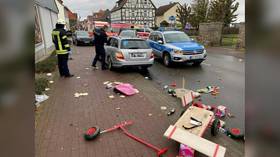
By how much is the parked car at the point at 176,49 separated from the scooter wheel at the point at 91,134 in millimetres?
7713

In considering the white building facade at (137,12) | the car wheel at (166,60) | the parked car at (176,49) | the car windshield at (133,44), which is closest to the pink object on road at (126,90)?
the car windshield at (133,44)

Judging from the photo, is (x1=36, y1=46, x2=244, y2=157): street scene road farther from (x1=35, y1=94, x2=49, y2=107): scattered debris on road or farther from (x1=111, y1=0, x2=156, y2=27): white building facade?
(x1=111, y1=0, x2=156, y2=27): white building facade

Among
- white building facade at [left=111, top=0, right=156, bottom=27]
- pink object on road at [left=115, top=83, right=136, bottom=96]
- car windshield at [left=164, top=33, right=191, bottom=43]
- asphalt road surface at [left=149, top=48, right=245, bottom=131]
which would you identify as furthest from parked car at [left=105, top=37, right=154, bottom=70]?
white building facade at [left=111, top=0, right=156, bottom=27]

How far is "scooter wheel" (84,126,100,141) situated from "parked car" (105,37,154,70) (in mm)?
5568

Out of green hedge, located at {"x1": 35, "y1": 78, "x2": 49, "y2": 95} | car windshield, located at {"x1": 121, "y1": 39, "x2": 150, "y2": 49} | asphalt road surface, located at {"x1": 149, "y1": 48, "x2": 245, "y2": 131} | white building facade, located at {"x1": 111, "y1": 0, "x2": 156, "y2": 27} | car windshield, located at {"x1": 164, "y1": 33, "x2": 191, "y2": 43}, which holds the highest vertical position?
white building facade, located at {"x1": 111, "y1": 0, "x2": 156, "y2": 27}

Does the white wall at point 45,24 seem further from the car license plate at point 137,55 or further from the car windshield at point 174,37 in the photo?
the car windshield at point 174,37

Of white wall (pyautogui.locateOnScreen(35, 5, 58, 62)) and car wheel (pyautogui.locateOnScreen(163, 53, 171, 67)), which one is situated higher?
white wall (pyautogui.locateOnScreen(35, 5, 58, 62))

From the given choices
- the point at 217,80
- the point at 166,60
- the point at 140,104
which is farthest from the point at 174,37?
the point at 140,104

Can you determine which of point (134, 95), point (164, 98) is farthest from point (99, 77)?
point (164, 98)

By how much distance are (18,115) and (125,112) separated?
4655 millimetres

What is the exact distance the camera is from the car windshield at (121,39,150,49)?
9688mm

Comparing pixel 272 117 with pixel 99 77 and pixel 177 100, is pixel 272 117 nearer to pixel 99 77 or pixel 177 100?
pixel 177 100

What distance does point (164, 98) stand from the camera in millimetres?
6594

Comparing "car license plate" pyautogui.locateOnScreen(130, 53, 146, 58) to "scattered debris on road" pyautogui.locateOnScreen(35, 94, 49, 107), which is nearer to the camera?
"scattered debris on road" pyautogui.locateOnScreen(35, 94, 49, 107)
